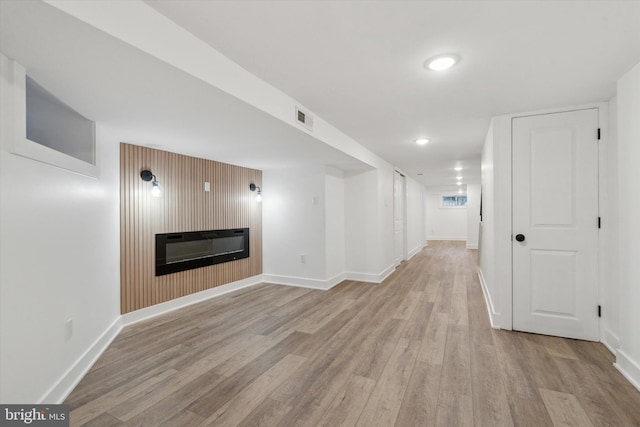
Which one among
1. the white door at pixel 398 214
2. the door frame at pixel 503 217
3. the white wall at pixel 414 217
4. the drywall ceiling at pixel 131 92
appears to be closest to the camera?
the drywall ceiling at pixel 131 92

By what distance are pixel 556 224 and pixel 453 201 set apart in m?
10.4

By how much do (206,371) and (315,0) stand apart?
2680 mm

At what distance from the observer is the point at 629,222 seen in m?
2.19

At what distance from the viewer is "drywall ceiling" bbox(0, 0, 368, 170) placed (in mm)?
1273

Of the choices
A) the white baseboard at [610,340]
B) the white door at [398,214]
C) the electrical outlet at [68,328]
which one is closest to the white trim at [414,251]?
the white door at [398,214]

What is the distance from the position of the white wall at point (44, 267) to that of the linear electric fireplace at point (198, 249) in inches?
36.3

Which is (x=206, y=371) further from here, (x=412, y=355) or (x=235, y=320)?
(x=412, y=355)

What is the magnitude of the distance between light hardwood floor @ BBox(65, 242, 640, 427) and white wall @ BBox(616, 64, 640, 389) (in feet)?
0.71

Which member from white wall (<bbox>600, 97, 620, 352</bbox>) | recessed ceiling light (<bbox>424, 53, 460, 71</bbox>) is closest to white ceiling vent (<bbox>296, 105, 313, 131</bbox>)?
recessed ceiling light (<bbox>424, 53, 460, 71</bbox>)

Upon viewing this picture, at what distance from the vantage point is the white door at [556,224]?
A: 9.10ft

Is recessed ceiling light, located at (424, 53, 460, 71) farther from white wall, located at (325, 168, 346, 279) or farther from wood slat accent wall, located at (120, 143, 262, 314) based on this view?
wood slat accent wall, located at (120, 143, 262, 314)

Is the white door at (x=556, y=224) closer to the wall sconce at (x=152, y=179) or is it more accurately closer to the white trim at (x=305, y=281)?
the white trim at (x=305, y=281)

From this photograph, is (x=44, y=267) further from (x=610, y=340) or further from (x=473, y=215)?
(x=473, y=215)

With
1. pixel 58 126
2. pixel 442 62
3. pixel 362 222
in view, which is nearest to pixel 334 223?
pixel 362 222
